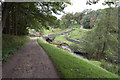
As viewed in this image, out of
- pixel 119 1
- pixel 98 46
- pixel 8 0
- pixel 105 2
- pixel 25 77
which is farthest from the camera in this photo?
pixel 98 46

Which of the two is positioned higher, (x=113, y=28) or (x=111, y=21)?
(x=111, y=21)

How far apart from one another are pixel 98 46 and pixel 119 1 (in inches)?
478

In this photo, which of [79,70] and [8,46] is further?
[8,46]

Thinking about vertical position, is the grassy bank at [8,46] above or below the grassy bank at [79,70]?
above

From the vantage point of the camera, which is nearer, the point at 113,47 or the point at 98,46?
the point at 113,47

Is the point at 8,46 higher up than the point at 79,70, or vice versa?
the point at 8,46

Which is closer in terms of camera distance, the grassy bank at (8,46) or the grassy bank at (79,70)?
the grassy bank at (79,70)

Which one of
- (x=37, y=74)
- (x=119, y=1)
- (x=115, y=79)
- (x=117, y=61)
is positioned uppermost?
(x=119, y=1)

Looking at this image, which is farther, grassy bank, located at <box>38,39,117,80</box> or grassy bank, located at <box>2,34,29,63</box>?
grassy bank, located at <box>2,34,29,63</box>

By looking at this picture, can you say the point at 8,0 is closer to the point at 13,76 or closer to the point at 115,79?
the point at 13,76

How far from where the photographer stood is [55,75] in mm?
3910

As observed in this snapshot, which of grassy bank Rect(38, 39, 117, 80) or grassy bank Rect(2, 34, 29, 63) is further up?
grassy bank Rect(2, 34, 29, 63)

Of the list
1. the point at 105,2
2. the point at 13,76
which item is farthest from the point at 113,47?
the point at 13,76

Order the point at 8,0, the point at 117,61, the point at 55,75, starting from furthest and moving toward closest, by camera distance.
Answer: the point at 117,61, the point at 8,0, the point at 55,75
